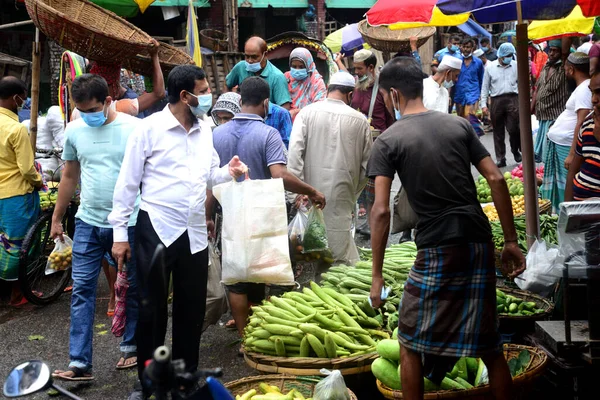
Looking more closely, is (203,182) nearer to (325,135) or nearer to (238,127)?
(238,127)

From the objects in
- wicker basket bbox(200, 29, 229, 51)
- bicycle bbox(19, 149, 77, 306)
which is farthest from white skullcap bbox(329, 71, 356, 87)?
wicker basket bbox(200, 29, 229, 51)

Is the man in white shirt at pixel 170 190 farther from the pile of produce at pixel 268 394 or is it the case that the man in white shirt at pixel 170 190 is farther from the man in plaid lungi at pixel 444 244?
the man in plaid lungi at pixel 444 244

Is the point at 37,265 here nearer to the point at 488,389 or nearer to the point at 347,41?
the point at 488,389

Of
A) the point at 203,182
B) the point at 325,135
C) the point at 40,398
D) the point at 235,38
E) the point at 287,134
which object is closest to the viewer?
the point at 203,182

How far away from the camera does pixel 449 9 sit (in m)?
5.93

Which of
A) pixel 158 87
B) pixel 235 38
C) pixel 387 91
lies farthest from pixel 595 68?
pixel 235 38

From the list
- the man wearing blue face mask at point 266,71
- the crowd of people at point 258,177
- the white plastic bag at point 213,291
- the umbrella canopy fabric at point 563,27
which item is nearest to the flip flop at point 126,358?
the crowd of people at point 258,177

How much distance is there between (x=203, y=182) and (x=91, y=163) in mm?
1215

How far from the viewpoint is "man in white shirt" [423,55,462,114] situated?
1023 centimetres

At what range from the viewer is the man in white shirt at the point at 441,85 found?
10.2 meters

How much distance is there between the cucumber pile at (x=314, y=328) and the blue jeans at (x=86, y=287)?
3.24 feet

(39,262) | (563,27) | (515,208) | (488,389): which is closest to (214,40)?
(563,27)

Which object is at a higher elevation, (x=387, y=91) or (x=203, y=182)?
(x=387, y=91)

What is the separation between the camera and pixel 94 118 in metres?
5.64
